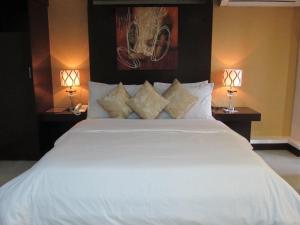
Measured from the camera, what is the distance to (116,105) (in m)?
3.35

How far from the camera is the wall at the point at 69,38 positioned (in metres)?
3.85

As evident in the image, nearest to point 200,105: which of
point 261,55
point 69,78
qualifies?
point 261,55

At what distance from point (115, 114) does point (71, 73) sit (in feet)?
3.07

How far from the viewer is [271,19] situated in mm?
3885

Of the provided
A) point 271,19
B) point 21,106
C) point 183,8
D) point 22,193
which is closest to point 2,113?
point 21,106

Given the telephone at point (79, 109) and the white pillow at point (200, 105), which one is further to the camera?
the telephone at point (79, 109)

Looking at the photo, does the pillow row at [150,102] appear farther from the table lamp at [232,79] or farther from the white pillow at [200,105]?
the table lamp at [232,79]

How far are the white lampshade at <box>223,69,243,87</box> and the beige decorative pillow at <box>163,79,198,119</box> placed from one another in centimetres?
67

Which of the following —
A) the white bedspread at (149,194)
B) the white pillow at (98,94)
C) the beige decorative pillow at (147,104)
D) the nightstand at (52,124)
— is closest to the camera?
the white bedspread at (149,194)

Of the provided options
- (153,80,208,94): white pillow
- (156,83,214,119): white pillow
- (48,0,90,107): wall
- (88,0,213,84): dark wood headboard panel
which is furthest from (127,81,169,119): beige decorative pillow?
(48,0,90,107): wall

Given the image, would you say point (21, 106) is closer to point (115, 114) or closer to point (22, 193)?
point (115, 114)

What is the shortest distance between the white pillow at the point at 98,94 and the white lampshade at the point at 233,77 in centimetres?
122

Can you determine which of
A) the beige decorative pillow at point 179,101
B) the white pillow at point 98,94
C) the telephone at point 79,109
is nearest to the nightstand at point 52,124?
the telephone at point 79,109

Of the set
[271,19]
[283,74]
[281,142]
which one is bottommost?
[281,142]
